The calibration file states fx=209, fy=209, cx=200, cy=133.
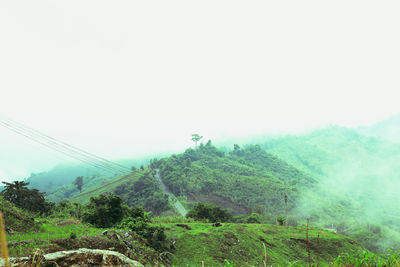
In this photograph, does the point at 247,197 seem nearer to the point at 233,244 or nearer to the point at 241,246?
the point at 241,246

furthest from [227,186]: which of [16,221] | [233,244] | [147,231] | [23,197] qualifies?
[16,221]

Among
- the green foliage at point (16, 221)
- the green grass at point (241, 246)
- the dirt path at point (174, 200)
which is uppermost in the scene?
the green foliage at point (16, 221)

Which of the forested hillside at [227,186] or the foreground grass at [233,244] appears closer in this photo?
the foreground grass at [233,244]

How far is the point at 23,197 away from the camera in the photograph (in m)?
30.3

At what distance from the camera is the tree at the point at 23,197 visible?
29656 mm

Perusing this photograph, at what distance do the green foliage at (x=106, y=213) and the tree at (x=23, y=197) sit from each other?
15265 mm

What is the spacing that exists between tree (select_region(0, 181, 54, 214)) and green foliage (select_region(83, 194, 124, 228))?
15265 mm

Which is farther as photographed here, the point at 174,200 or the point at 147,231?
the point at 174,200

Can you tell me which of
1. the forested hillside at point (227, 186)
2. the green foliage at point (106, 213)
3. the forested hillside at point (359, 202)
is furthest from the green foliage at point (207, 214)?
the forested hillside at point (359, 202)

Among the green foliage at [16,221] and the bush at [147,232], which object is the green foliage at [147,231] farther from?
the green foliage at [16,221]

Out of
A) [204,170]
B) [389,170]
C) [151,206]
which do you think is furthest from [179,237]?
[389,170]

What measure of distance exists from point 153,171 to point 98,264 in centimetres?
12231

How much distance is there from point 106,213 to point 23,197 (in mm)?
17948

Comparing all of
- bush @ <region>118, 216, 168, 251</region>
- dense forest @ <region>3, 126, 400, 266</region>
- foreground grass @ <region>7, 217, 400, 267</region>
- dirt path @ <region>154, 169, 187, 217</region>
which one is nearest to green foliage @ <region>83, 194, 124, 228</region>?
dense forest @ <region>3, 126, 400, 266</region>
